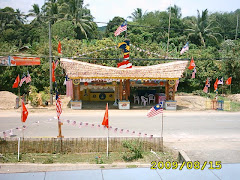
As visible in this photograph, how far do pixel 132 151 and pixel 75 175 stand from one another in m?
4.09

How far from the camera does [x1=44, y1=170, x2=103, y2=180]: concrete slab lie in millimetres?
7133

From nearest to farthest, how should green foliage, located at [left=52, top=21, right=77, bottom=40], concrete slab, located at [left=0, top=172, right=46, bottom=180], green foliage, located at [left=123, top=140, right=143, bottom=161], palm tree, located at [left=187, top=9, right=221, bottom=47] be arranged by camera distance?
concrete slab, located at [left=0, top=172, right=46, bottom=180]
green foliage, located at [left=123, top=140, right=143, bottom=161]
green foliage, located at [left=52, top=21, right=77, bottom=40]
palm tree, located at [left=187, top=9, right=221, bottom=47]

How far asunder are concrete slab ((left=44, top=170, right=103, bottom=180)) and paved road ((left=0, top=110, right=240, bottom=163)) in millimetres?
5208

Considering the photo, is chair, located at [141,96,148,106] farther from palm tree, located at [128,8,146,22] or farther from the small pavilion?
palm tree, located at [128,8,146,22]

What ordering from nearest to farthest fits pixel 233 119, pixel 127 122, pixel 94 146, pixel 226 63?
pixel 94 146 → pixel 127 122 → pixel 233 119 → pixel 226 63

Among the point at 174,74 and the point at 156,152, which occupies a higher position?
the point at 174,74

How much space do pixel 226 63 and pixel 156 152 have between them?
23155mm

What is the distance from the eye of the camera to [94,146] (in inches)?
448

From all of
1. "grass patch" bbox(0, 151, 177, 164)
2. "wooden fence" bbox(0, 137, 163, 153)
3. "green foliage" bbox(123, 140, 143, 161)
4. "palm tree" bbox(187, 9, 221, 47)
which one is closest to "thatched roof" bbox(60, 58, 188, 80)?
"wooden fence" bbox(0, 137, 163, 153)

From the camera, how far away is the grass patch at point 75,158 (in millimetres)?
10344

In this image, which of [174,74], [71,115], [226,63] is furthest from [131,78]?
[226,63]

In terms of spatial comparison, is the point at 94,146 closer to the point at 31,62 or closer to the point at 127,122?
the point at 127,122

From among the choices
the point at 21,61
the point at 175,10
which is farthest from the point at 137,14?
the point at 21,61

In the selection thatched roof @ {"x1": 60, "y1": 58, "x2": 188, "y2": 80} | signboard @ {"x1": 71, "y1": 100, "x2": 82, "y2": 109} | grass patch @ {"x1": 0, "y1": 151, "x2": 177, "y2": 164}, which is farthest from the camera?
signboard @ {"x1": 71, "y1": 100, "x2": 82, "y2": 109}
